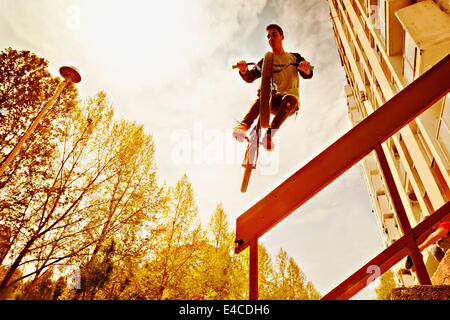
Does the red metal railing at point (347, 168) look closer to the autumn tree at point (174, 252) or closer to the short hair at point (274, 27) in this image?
the short hair at point (274, 27)

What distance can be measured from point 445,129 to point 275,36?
16.7ft

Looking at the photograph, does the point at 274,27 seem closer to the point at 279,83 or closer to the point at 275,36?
the point at 275,36

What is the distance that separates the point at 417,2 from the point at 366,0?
16.7ft

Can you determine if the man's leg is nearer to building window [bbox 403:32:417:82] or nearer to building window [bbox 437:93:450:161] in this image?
building window [bbox 437:93:450:161]

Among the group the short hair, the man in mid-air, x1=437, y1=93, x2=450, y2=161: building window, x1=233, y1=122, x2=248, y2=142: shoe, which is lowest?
x1=233, y1=122, x2=248, y2=142: shoe

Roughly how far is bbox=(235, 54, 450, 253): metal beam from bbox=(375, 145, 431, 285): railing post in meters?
0.17

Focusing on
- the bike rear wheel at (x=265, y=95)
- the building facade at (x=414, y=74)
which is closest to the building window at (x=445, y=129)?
the building facade at (x=414, y=74)

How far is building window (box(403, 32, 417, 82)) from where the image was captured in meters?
6.73

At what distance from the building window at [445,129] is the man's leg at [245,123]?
15.6 ft

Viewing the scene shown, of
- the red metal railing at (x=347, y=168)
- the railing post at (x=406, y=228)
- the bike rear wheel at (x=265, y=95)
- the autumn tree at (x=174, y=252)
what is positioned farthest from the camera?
the autumn tree at (x=174, y=252)

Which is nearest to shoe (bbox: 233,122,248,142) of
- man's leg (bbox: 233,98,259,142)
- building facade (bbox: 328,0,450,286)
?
man's leg (bbox: 233,98,259,142)

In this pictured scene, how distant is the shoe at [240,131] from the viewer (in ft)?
13.4

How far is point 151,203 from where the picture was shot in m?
12.0
